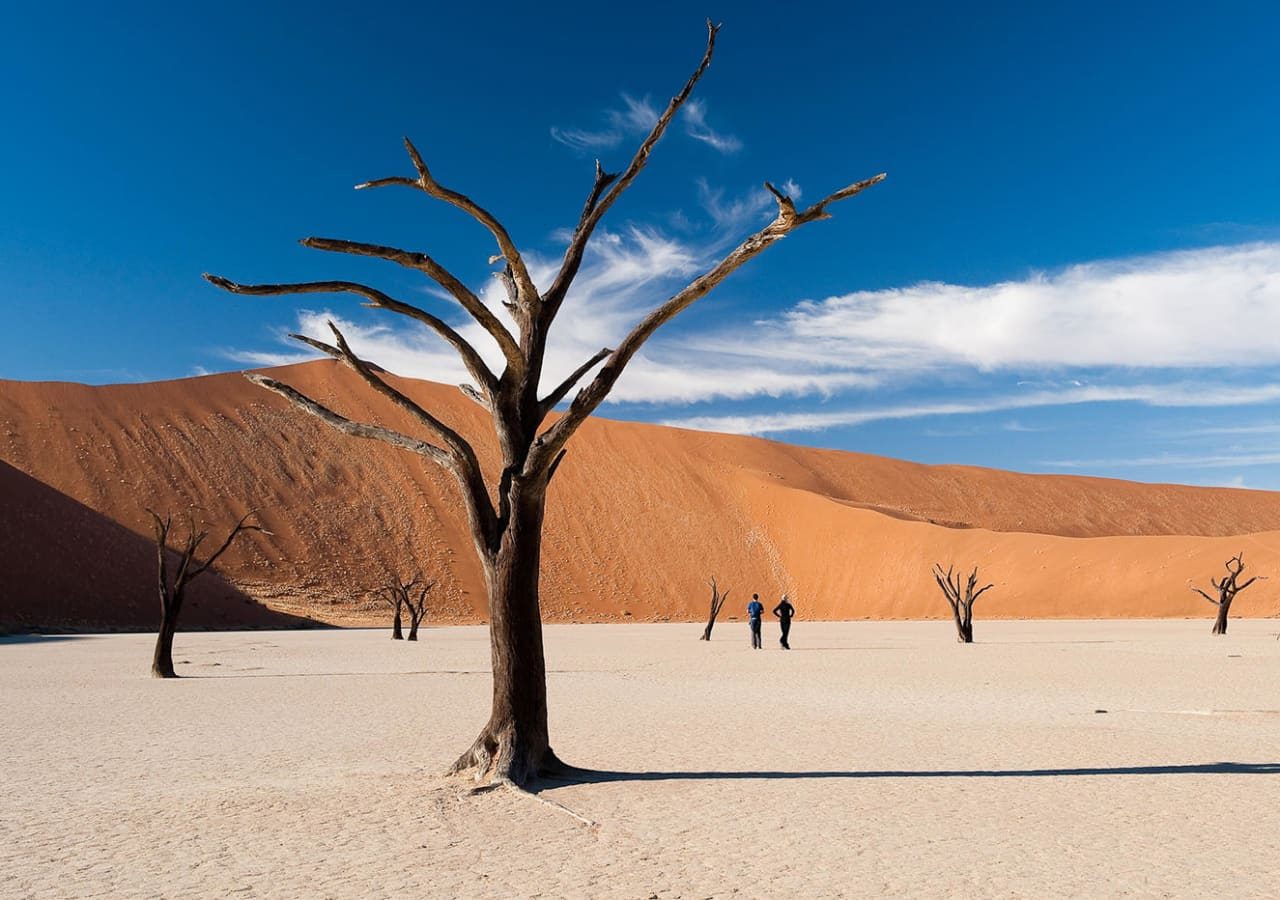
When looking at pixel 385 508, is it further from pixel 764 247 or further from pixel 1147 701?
pixel 764 247

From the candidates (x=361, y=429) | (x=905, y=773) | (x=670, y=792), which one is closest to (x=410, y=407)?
(x=361, y=429)

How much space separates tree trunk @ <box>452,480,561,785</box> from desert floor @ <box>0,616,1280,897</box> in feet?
1.81

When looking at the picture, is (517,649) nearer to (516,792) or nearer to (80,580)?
(516,792)

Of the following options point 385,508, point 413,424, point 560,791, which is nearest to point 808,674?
point 560,791

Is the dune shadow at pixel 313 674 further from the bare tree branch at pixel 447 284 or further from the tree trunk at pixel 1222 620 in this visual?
the tree trunk at pixel 1222 620

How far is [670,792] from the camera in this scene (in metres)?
8.70

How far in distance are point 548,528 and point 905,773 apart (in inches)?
2585

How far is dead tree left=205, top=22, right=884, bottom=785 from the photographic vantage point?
8898 millimetres

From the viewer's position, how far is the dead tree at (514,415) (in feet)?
29.2

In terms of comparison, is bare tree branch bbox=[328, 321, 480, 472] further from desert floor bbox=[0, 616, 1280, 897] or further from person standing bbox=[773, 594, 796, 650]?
person standing bbox=[773, 594, 796, 650]

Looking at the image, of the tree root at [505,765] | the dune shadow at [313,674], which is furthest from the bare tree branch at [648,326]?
the dune shadow at [313,674]

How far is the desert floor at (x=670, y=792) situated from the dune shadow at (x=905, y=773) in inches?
2.2

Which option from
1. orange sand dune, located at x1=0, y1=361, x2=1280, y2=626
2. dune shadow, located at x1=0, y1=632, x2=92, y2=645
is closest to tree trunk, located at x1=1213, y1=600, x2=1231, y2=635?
orange sand dune, located at x1=0, y1=361, x2=1280, y2=626

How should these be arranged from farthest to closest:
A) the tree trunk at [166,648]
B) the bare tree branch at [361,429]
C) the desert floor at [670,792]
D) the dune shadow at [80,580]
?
the dune shadow at [80,580], the tree trunk at [166,648], the bare tree branch at [361,429], the desert floor at [670,792]
